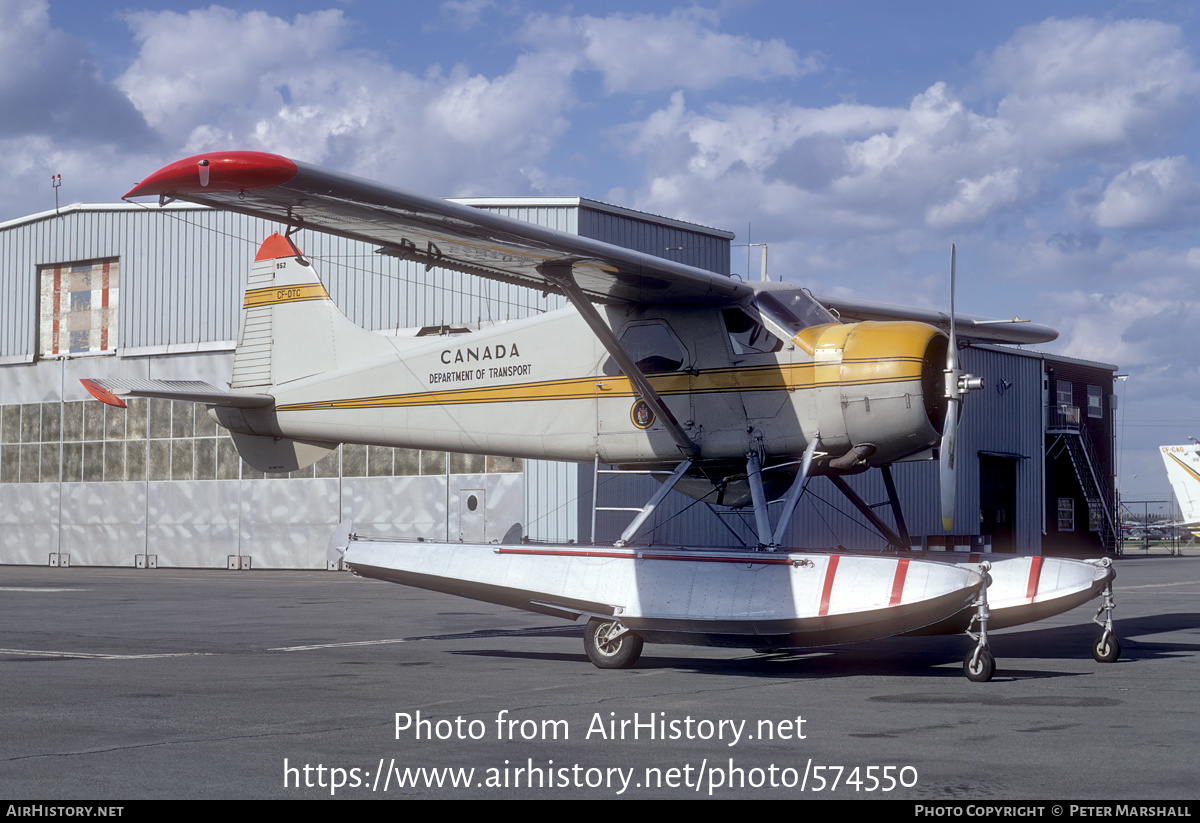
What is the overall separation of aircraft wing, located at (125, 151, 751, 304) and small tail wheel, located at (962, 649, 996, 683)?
408cm

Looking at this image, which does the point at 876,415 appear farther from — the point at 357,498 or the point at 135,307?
the point at 135,307

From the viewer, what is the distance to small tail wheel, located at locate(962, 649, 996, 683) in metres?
8.94

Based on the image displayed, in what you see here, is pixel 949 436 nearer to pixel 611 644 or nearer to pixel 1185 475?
pixel 611 644

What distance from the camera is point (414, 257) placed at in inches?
432

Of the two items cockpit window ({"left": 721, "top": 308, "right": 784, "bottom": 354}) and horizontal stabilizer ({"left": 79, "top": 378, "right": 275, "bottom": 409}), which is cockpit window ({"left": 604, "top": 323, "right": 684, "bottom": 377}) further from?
horizontal stabilizer ({"left": 79, "top": 378, "right": 275, "bottom": 409})

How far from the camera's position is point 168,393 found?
13.5 m

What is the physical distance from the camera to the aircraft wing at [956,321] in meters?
14.5

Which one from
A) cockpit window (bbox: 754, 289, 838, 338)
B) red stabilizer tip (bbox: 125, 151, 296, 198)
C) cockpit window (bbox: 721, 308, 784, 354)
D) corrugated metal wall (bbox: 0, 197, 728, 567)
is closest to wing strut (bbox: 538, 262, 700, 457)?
cockpit window (bbox: 721, 308, 784, 354)

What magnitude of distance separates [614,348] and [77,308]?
95.2ft

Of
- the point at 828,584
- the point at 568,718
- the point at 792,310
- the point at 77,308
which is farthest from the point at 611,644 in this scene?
the point at 77,308

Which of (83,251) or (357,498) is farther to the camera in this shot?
(83,251)

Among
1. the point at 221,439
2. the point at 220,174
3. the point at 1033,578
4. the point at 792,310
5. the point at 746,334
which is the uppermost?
the point at 220,174
